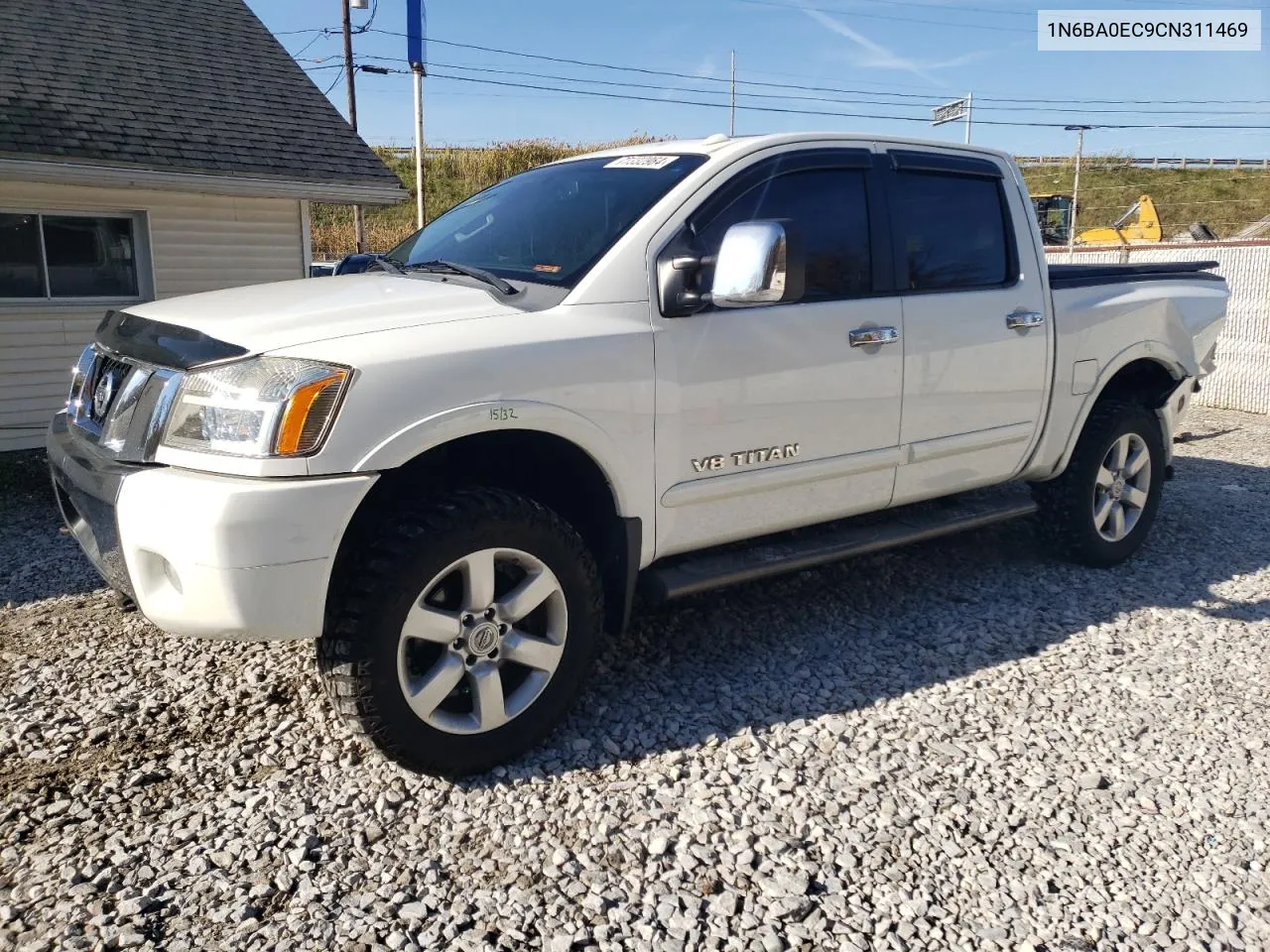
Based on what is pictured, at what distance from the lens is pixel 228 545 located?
2533 millimetres

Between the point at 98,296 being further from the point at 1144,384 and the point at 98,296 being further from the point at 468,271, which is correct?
the point at 1144,384

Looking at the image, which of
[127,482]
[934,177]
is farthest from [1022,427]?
[127,482]

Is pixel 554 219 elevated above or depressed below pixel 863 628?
above

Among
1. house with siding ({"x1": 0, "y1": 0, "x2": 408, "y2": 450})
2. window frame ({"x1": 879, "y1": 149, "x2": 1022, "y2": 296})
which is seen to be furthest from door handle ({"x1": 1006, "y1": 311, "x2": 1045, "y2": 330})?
house with siding ({"x1": 0, "y1": 0, "x2": 408, "y2": 450})

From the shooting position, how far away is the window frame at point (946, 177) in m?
4.01

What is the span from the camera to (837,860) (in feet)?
8.75

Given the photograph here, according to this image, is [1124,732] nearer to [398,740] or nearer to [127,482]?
[398,740]

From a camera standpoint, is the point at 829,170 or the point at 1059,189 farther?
the point at 1059,189

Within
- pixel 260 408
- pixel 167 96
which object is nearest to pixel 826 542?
pixel 260 408

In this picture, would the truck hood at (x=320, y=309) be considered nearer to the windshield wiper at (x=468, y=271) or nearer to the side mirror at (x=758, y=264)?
the windshield wiper at (x=468, y=271)

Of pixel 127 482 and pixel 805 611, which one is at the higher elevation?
pixel 127 482

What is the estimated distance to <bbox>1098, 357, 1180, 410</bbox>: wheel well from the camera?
203 inches

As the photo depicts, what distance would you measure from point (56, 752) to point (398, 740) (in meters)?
1.22

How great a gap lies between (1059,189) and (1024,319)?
2147 inches
